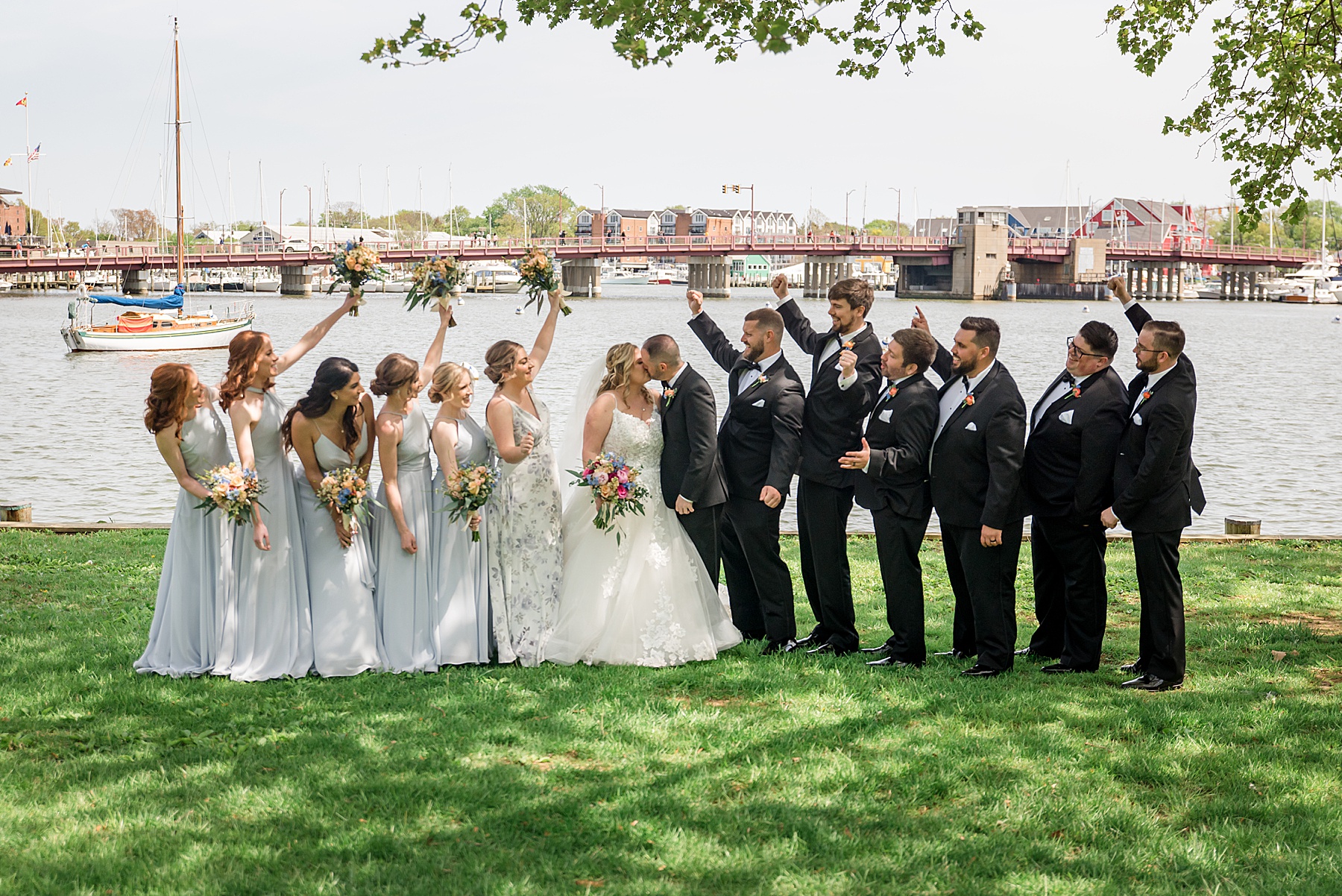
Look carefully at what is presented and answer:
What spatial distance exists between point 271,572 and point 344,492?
0.72 meters

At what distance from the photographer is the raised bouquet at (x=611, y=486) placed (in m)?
7.28

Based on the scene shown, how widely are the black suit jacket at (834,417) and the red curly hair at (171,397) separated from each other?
3.78m

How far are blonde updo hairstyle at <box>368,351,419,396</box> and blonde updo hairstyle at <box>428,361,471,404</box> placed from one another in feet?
0.45

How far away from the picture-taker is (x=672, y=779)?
549cm

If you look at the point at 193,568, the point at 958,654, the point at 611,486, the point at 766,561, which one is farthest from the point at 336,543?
the point at 958,654

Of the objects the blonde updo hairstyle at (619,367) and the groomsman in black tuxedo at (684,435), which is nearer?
the blonde updo hairstyle at (619,367)

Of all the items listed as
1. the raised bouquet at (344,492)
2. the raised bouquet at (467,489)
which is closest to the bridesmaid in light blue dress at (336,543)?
the raised bouquet at (344,492)

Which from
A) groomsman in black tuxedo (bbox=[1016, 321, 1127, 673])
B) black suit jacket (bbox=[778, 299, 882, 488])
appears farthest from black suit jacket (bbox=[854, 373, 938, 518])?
groomsman in black tuxedo (bbox=[1016, 321, 1127, 673])

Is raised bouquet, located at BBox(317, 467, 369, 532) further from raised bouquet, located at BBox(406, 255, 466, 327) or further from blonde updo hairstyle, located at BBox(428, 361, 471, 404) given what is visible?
raised bouquet, located at BBox(406, 255, 466, 327)

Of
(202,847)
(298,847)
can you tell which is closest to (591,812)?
(298,847)

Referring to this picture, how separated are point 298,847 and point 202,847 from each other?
369mm

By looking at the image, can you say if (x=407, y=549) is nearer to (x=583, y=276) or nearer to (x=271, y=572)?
(x=271, y=572)

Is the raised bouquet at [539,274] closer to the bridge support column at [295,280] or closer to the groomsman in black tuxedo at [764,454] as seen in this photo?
the groomsman in black tuxedo at [764,454]

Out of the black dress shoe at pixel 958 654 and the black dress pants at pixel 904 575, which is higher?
the black dress pants at pixel 904 575
